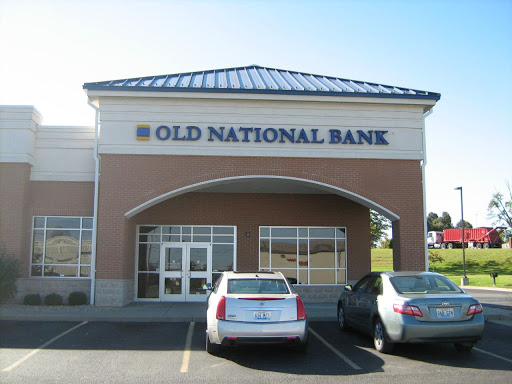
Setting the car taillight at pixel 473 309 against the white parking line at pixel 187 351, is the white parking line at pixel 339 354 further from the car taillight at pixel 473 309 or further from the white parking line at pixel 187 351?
the white parking line at pixel 187 351

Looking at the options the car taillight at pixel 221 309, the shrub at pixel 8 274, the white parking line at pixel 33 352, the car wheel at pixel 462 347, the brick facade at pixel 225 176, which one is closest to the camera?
the white parking line at pixel 33 352

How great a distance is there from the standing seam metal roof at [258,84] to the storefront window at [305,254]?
5.20 m

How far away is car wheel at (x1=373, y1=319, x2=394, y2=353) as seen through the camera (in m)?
8.69

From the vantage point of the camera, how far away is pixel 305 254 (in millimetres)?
17719

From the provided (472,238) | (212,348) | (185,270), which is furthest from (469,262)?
(212,348)

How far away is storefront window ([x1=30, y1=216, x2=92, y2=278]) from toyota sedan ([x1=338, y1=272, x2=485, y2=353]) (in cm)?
1003

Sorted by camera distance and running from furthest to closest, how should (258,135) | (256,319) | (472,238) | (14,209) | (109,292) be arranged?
(472,238), (14,209), (258,135), (109,292), (256,319)

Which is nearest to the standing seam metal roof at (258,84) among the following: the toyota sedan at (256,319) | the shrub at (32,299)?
the shrub at (32,299)

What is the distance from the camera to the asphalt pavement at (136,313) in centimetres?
1262

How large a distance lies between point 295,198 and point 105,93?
7539 millimetres

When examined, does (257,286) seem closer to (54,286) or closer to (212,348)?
(212,348)

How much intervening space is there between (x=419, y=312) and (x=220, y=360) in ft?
11.6

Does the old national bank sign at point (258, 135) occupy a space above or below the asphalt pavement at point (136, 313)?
above

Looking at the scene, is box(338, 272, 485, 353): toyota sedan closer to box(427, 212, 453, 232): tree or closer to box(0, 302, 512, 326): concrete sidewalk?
box(0, 302, 512, 326): concrete sidewalk
